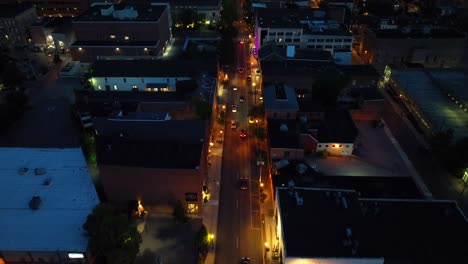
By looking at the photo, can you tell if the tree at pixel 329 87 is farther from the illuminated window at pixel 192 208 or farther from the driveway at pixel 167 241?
the driveway at pixel 167 241

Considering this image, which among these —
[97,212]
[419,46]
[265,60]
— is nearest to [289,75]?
[265,60]

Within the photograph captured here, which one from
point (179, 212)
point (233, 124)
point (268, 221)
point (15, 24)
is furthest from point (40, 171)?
point (15, 24)

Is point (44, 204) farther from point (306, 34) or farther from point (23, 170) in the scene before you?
point (306, 34)

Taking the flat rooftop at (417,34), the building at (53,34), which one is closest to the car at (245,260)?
the flat rooftop at (417,34)

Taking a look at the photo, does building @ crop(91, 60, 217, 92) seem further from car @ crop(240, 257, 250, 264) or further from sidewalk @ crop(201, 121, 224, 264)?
car @ crop(240, 257, 250, 264)

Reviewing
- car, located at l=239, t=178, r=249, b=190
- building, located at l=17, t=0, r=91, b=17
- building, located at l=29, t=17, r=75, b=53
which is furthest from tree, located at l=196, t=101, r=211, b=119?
building, located at l=17, t=0, r=91, b=17

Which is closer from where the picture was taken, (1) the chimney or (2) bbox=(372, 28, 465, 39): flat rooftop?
(1) the chimney
